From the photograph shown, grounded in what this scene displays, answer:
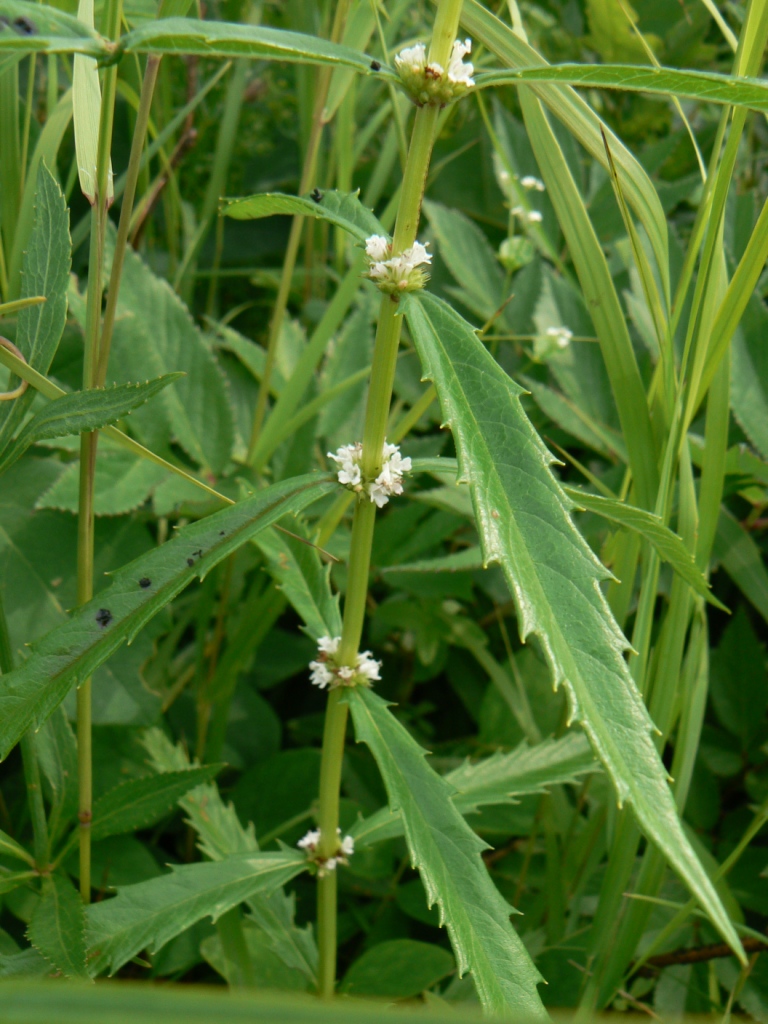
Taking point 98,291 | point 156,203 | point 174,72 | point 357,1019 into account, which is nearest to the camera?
point 357,1019

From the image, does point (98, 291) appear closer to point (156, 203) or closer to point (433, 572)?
point (433, 572)

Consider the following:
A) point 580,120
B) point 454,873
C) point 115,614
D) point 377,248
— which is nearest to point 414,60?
point 377,248

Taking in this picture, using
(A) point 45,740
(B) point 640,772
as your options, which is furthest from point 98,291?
(B) point 640,772

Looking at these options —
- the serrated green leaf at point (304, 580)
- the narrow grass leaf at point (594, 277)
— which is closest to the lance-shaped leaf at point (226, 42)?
the narrow grass leaf at point (594, 277)

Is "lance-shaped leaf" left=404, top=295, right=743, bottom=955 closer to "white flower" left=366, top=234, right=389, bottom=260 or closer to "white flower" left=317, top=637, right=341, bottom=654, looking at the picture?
"white flower" left=366, top=234, right=389, bottom=260

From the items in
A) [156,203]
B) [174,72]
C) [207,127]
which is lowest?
[156,203]

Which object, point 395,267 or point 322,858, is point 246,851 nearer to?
point 322,858

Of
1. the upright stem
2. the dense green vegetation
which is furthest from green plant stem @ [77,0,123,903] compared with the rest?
the upright stem
